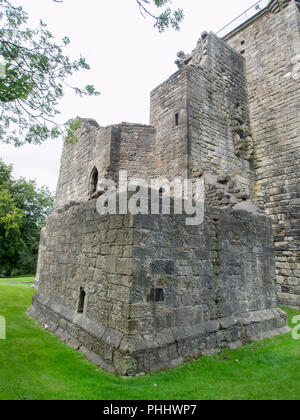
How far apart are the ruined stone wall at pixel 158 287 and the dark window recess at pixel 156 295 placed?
2 centimetres

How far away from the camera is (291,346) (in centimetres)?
552

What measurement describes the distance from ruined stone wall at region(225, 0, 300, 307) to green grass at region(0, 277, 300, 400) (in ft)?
16.2

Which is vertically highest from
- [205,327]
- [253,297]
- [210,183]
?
[210,183]

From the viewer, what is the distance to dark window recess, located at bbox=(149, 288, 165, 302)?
442cm

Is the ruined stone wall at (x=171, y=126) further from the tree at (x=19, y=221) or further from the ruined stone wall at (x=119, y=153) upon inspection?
the tree at (x=19, y=221)

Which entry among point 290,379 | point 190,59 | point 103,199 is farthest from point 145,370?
point 190,59

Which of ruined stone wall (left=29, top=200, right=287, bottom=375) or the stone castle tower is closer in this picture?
ruined stone wall (left=29, top=200, right=287, bottom=375)

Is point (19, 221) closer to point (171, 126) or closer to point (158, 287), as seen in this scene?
point (171, 126)

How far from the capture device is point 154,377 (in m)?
3.91

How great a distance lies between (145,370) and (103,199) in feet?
9.92
